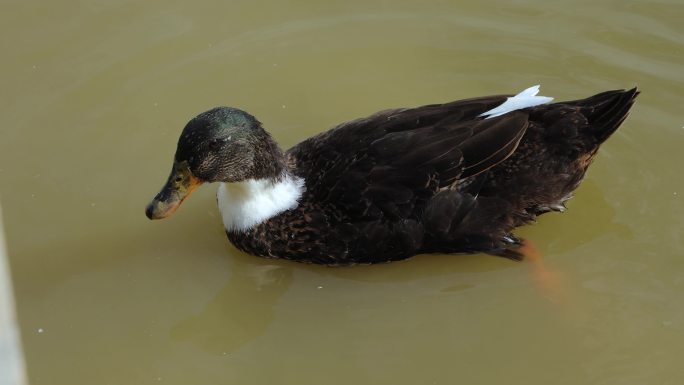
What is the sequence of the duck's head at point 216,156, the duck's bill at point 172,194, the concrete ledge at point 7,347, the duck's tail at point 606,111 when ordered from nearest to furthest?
the concrete ledge at point 7,347 < the duck's head at point 216,156 < the duck's bill at point 172,194 < the duck's tail at point 606,111

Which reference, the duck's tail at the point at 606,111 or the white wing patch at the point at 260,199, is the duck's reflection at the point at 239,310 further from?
the duck's tail at the point at 606,111

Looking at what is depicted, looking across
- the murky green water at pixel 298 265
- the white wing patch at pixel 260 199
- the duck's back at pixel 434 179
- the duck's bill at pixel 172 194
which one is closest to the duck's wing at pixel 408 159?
the duck's back at pixel 434 179

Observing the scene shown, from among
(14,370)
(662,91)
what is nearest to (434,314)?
(662,91)

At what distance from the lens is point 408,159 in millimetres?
4762

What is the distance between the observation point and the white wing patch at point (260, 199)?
499cm

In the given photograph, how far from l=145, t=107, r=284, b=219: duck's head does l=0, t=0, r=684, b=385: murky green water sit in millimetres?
578

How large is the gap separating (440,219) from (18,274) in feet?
7.99

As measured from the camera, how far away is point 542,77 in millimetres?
6211

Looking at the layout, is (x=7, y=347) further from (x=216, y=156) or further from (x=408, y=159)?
(x=408, y=159)

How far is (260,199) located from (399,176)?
82cm

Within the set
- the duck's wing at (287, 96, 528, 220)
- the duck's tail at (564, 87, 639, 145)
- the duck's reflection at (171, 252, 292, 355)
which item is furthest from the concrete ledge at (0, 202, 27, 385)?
the duck's tail at (564, 87, 639, 145)

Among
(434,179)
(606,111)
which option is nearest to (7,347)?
(434,179)

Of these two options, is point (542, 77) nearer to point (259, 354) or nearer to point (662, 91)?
point (662, 91)

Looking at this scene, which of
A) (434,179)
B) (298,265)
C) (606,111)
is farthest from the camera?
(298,265)
